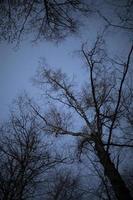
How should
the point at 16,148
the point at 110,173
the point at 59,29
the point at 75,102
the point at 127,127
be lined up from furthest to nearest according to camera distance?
the point at 75,102
the point at 127,127
the point at 16,148
the point at 110,173
the point at 59,29

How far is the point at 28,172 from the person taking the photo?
28.7ft

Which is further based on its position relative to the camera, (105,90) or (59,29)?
(105,90)

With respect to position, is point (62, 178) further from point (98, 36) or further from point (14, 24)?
point (14, 24)

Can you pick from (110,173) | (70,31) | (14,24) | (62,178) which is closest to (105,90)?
(110,173)

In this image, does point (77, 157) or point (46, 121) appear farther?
point (46, 121)

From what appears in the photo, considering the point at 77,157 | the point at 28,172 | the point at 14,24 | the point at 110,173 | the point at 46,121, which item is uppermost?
the point at 46,121

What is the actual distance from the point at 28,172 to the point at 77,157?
2845 millimetres

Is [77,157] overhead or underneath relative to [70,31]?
underneath

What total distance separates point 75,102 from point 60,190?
9986 mm

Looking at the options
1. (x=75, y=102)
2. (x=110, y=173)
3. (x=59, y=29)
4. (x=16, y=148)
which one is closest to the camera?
(x=59, y=29)

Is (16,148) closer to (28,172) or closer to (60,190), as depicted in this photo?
(28,172)

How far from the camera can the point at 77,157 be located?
10523 mm

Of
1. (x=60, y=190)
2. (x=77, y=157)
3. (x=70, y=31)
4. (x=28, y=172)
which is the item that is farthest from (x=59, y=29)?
(x=60, y=190)

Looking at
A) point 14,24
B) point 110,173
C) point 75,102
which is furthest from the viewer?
point 75,102
